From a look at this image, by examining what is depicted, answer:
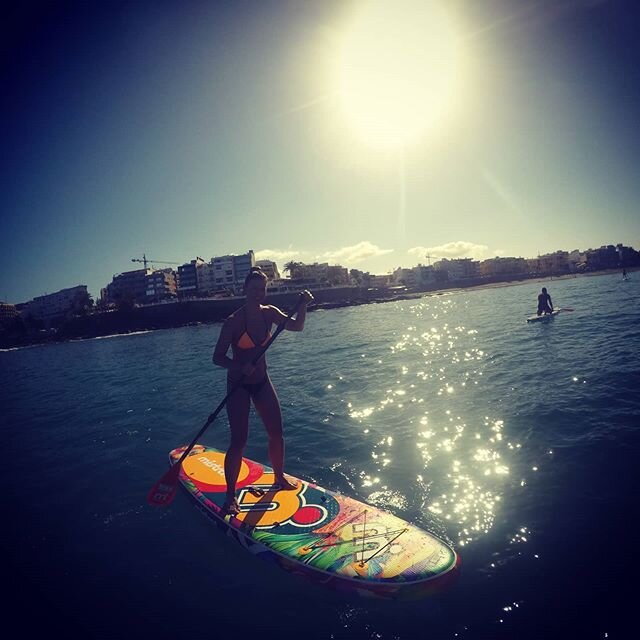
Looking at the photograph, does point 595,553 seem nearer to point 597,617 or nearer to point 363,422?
point 597,617

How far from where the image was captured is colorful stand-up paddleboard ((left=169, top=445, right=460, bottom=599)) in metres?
3.34

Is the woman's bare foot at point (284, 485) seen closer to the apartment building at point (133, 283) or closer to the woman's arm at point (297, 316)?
the woman's arm at point (297, 316)

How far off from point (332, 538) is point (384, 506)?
43.2 inches

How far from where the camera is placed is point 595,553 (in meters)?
3.57

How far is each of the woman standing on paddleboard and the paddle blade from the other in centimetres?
99

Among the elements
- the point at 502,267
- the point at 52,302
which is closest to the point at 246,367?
the point at 502,267

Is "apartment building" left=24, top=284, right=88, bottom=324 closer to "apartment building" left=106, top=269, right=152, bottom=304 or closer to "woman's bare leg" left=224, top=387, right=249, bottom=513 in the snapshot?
"apartment building" left=106, top=269, right=152, bottom=304

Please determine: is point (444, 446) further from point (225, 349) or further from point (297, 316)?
point (225, 349)

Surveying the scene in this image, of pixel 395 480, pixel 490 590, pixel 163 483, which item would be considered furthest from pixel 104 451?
pixel 490 590

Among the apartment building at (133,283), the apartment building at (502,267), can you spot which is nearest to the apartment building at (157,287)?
the apartment building at (133,283)

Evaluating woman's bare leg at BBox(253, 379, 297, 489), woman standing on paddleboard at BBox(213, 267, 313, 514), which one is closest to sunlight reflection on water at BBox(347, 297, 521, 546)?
woman's bare leg at BBox(253, 379, 297, 489)

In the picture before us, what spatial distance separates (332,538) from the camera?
401 cm

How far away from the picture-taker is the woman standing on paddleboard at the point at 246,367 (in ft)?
14.8

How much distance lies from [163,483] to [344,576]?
128 inches
